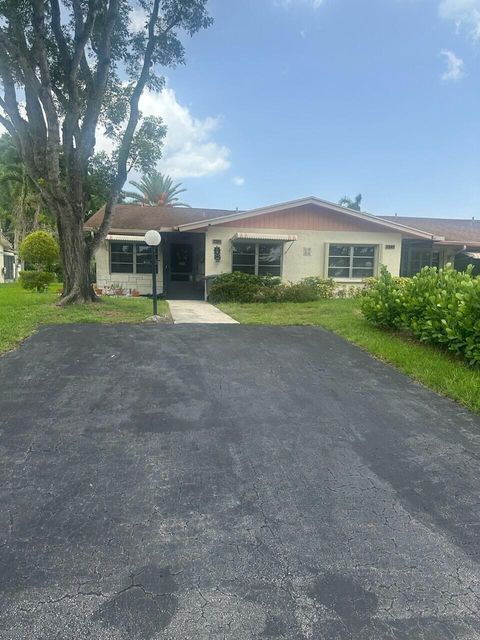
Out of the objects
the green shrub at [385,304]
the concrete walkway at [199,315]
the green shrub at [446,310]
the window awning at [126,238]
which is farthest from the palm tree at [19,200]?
the green shrub at [446,310]

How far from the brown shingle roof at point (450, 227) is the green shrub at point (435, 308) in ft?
39.2

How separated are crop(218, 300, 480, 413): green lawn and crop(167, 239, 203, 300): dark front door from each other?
3891mm

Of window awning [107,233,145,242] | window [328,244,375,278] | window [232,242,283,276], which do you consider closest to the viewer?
window awning [107,233,145,242]

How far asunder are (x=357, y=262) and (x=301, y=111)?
6.44m

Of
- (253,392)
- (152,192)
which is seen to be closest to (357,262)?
(253,392)

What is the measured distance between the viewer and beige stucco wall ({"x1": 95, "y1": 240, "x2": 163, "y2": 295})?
1645 cm

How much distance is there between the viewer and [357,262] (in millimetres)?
16453

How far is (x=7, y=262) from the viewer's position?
31906 mm

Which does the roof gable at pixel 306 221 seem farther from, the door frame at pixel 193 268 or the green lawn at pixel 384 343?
the green lawn at pixel 384 343

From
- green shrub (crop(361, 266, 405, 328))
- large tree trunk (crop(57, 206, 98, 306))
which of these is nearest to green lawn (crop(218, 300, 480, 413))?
green shrub (crop(361, 266, 405, 328))

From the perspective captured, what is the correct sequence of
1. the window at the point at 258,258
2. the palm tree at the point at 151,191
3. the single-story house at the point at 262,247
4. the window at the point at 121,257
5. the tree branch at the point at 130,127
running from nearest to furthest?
the tree branch at the point at 130,127 < the single-story house at the point at 262,247 < the window at the point at 258,258 < the window at the point at 121,257 < the palm tree at the point at 151,191

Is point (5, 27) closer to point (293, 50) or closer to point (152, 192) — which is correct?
point (293, 50)

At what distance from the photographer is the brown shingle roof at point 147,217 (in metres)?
16.8

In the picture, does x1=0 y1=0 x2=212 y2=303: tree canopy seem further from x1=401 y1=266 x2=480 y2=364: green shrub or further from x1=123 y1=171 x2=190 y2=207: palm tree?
x1=123 y1=171 x2=190 y2=207: palm tree
